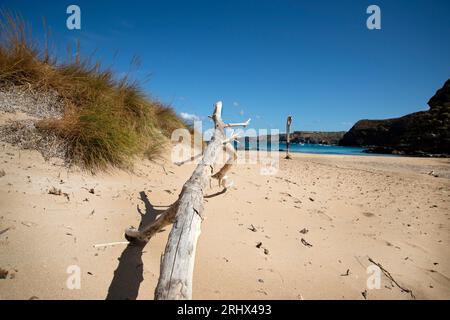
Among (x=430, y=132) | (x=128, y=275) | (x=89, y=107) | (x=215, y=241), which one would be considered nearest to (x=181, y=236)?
(x=128, y=275)

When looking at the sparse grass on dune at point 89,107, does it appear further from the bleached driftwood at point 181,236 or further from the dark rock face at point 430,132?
the dark rock face at point 430,132

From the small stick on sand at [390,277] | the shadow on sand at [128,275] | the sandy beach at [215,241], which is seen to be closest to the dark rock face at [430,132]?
the sandy beach at [215,241]

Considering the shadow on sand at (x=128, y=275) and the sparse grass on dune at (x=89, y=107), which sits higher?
the sparse grass on dune at (x=89, y=107)

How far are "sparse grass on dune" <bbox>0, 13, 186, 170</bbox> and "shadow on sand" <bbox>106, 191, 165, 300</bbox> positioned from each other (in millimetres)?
1913

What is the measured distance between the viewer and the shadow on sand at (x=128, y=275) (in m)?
1.96

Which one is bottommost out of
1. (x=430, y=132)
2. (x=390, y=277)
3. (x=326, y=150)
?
(x=390, y=277)

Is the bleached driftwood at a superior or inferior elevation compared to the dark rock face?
inferior

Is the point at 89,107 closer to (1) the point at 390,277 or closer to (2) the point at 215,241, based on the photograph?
(2) the point at 215,241

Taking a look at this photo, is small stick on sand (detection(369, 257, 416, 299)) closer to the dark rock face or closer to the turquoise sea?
the turquoise sea

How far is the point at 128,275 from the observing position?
2.17 metres

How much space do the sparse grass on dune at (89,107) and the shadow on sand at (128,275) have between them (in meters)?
1.91

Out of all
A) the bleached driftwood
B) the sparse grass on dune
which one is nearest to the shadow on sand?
the bleached driftwood

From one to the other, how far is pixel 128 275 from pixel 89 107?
142 inches

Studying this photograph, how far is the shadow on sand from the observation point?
6.42ft
